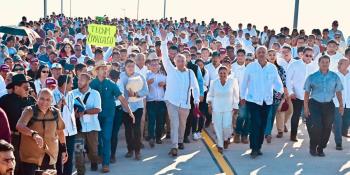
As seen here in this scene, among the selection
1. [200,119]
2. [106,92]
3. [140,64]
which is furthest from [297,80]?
[106,92]

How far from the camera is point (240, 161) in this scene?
34.2 ft

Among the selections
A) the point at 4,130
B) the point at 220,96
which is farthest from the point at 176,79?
the point at 4,130

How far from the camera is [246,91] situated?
1088 centimetres

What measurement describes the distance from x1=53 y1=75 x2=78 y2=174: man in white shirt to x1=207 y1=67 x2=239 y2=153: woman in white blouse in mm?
3491

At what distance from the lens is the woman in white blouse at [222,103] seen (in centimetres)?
1102

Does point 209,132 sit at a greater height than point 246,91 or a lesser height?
lesser

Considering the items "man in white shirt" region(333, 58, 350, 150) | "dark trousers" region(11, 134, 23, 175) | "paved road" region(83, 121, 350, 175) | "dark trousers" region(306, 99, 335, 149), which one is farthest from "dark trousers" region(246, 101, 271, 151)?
"dark trousers" region(11, 134, 23, 175)

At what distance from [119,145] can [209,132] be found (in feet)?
7.86

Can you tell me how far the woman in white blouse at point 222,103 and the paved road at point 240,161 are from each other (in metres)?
0.41

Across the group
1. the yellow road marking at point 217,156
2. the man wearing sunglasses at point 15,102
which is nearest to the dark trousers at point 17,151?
the man wearing sunglasses at point 15,102

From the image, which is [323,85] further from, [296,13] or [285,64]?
[296,13]

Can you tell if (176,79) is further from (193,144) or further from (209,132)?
(209,132)

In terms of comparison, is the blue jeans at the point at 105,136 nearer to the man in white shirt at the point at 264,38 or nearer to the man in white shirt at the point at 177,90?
the man in white shirt at the point at 177,90

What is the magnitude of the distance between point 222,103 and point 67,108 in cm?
372
